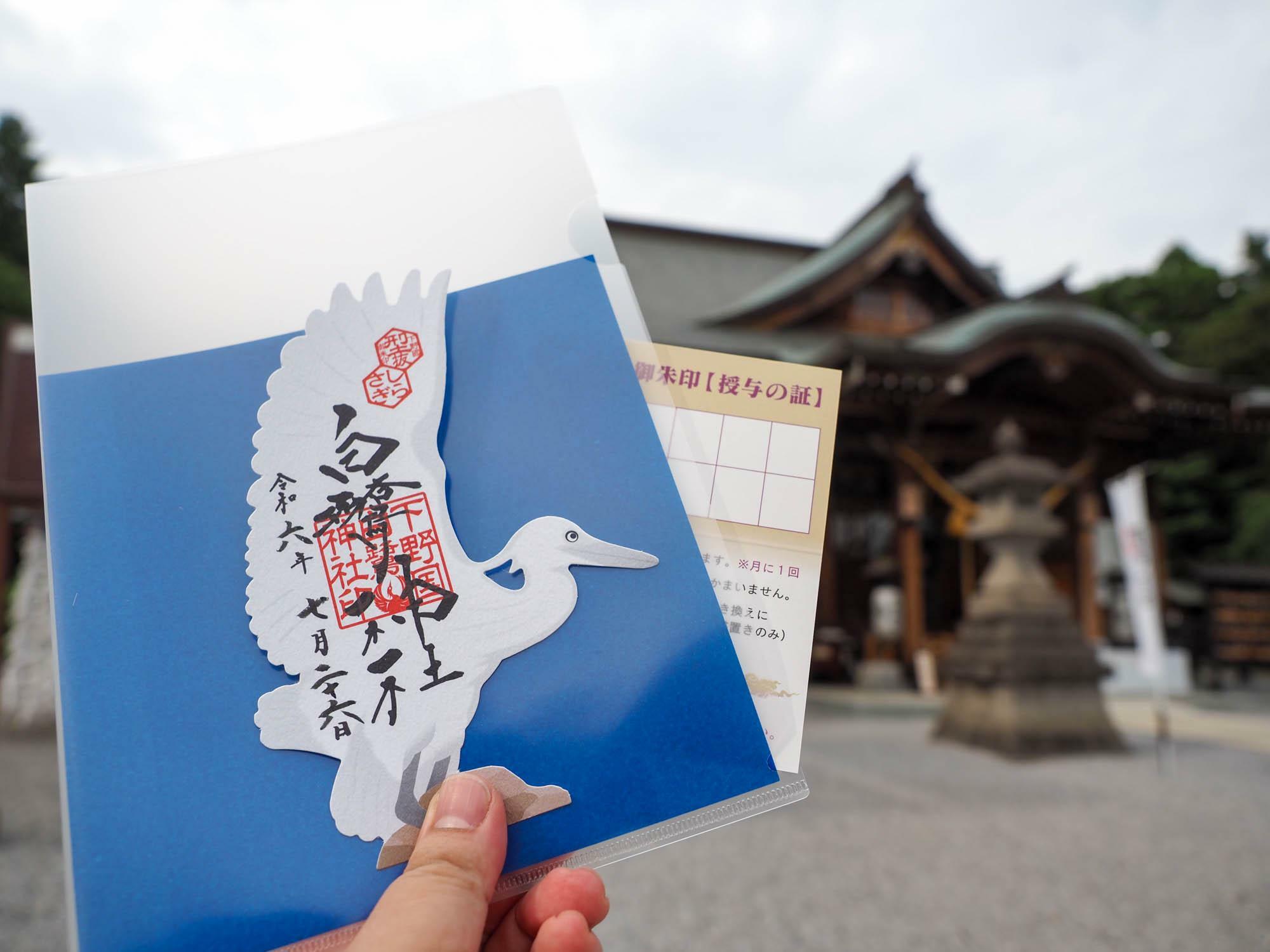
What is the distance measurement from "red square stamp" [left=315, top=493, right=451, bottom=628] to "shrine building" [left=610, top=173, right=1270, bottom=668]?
5.82 metres

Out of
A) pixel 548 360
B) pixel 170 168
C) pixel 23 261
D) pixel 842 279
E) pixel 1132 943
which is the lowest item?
pixel 1132 943

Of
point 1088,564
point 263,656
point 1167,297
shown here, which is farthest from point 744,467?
point 1167,297

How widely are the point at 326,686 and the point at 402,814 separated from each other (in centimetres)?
11

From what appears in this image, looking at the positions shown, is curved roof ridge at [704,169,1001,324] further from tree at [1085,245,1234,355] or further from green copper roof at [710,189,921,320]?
tree at [1085,245,1234,355]

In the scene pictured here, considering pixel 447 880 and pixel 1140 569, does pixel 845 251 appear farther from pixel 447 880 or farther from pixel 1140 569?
pixel 447 880

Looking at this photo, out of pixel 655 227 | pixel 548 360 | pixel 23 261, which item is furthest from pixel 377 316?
pixel 23 261

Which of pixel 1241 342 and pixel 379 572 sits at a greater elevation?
pixel 1241 342

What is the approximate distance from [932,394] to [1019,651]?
2874mm

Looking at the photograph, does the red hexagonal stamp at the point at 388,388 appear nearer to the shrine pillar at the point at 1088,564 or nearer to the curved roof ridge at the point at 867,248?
the curved roof ridge at the point at 867,248

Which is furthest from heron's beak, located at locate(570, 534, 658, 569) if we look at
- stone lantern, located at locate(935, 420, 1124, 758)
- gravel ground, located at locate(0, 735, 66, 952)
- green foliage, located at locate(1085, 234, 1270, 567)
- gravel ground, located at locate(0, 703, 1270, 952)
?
green foliage, located at locate(1085, 234, 1270, 567)

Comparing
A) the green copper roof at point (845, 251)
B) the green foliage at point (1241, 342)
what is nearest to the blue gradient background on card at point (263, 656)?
the green copper roof at point (845, 251)

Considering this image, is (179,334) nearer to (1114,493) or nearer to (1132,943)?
(1132,943)

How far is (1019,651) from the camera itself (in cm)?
443

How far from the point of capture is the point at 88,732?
55cm
